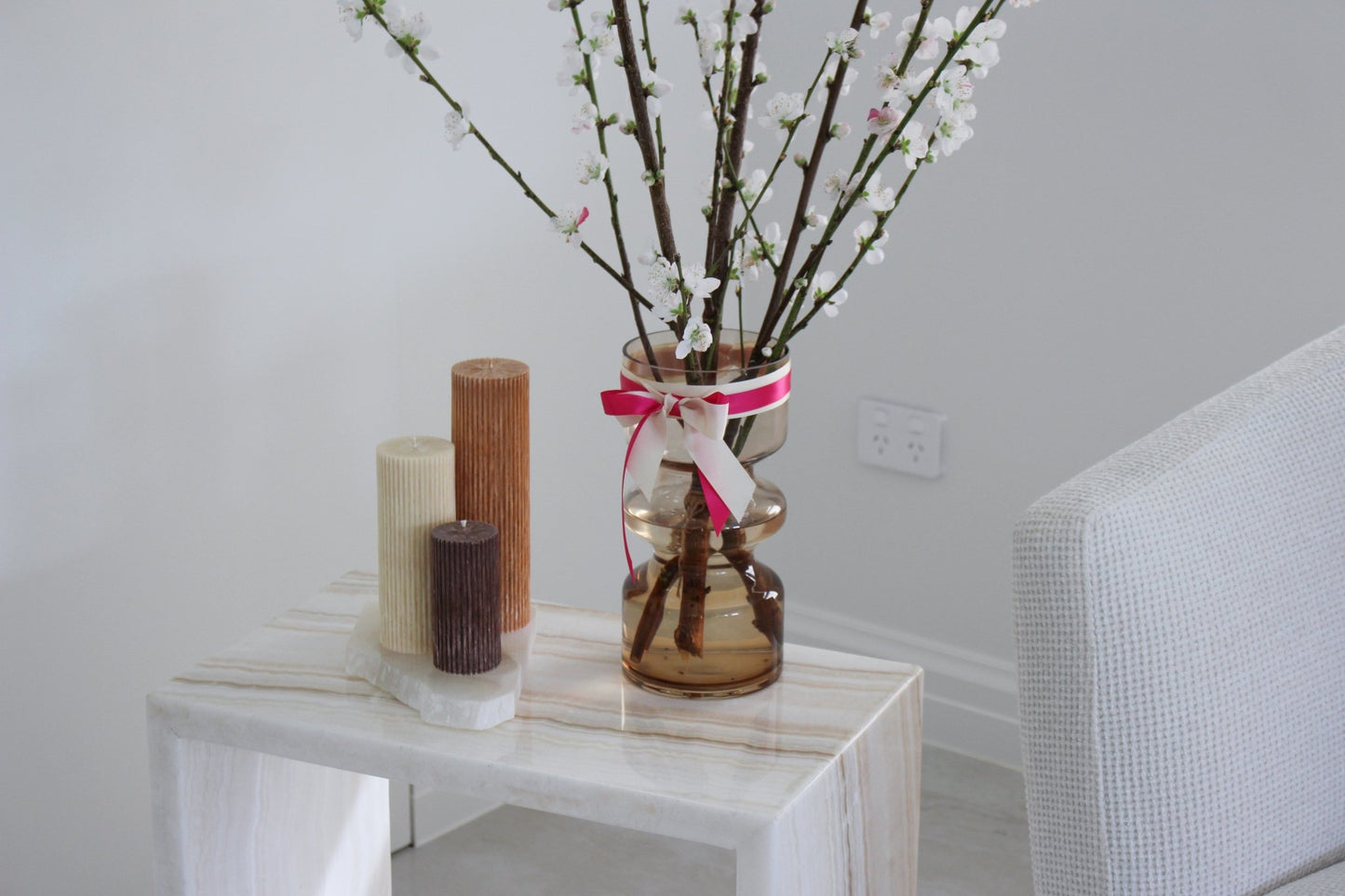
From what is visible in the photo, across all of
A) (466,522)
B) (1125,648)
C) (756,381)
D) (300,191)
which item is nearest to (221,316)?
(300,191)

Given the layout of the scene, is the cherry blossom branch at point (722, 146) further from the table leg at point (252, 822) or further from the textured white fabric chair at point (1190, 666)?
the table leg at point (252, 822)

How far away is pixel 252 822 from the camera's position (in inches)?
43.3

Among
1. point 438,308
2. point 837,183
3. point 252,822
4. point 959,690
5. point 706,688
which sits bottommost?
point 959,690

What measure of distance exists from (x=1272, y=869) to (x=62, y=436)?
100 centimetres

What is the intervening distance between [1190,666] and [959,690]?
1.18 m

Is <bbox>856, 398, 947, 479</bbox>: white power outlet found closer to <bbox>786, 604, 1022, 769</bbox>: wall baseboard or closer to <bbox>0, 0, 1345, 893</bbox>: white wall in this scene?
<bbox>0, 0, 1345, 893</bbox>: white wall

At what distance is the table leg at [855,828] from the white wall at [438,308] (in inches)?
27.7

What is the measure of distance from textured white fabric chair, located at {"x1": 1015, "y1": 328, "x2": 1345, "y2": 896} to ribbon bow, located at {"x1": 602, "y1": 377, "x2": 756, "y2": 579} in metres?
0.20

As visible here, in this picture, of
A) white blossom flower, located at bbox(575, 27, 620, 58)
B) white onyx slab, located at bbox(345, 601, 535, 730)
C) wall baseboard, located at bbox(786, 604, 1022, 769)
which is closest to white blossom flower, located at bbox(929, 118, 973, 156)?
white blossom flower, located at bbox(575, 27, 620, 58)

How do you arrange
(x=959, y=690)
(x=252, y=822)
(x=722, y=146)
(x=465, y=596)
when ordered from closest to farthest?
(x=722, y=146) → (x=465, y=596) → (x=252, y=822) → (x=959, y=690)

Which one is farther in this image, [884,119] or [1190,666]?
[884,119]

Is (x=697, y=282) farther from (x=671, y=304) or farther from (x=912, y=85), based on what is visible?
(x=912, y=85)

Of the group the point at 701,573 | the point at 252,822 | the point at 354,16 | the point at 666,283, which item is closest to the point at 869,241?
the point at 666,283

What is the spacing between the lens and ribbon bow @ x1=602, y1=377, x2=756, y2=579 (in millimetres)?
934
